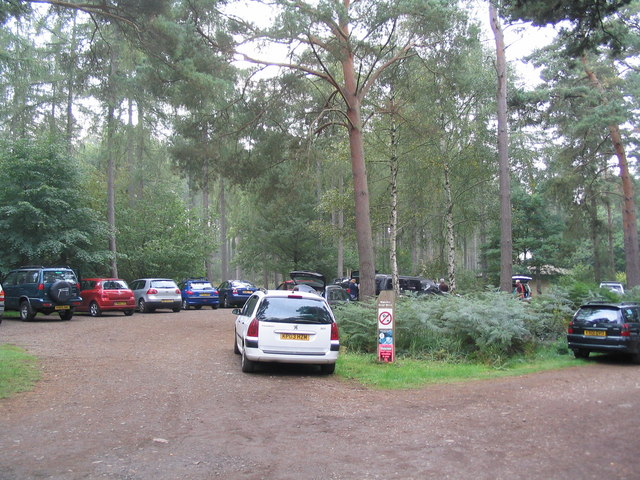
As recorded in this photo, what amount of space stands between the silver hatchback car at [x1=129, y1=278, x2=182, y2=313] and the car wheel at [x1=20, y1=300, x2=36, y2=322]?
559cm

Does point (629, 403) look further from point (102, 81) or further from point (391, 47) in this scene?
point (102, 81)

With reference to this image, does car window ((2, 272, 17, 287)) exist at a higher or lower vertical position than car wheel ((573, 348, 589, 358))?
higher

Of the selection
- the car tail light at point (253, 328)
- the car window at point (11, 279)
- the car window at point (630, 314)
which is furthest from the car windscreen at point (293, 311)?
the car window at point (11, 279)

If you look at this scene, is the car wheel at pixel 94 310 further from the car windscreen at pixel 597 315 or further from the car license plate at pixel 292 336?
the car windscreen at pixel 597 315

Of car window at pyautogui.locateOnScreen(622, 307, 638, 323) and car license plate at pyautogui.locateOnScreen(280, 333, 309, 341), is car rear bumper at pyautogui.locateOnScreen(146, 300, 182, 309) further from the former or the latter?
car window at pyautogui.locateOnScreen(622, 307, 638, 323)

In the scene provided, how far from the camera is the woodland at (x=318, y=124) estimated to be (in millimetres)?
15406

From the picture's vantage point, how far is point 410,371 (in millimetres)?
11109

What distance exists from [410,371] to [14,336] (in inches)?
431

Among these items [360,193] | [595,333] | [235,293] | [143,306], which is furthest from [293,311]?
[235,293]

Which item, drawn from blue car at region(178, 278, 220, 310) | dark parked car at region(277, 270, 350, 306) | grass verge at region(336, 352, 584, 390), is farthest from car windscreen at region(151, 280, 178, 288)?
grass verge at region(336, 352, 584, 390)

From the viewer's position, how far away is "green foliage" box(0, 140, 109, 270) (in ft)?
74.9

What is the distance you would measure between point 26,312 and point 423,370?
15.1 meters

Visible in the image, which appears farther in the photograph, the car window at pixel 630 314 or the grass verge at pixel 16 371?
the car window at pixel 630 314

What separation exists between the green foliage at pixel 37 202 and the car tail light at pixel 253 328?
15.8m
